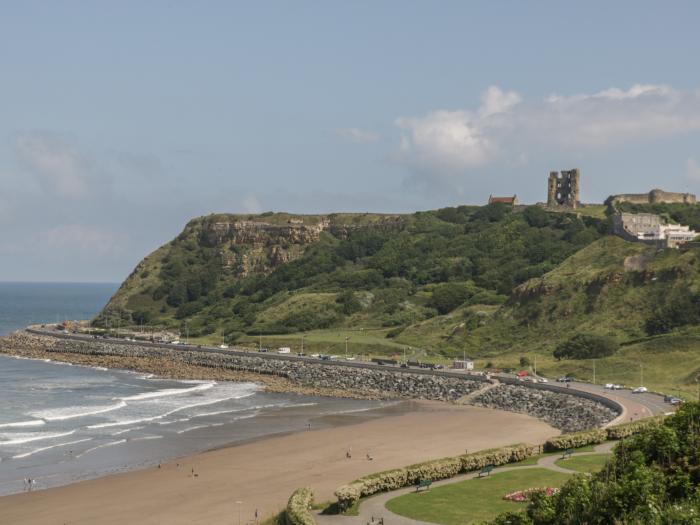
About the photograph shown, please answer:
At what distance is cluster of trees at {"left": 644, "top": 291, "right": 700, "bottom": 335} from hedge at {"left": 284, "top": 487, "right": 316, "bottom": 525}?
73272mm

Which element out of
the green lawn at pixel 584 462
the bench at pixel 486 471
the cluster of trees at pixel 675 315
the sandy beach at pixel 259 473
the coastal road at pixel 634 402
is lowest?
the sandy beach at pixel 259 473

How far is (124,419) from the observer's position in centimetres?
7469

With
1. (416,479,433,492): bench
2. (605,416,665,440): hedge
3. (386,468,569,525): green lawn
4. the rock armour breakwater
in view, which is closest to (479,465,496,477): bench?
(386,468,569,525): green lawn

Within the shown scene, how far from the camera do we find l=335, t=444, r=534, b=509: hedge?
130 feet

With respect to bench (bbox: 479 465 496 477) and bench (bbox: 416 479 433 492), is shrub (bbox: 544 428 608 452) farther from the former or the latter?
bench (bbox: 416 479 433 492)

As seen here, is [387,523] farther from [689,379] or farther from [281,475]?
[689,379]

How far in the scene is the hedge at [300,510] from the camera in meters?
36.1

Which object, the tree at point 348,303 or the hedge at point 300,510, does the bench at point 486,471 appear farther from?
the tree at point 348,303

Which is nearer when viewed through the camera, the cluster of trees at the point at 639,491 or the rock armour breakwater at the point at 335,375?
the cluster of trees at the point at 639,491

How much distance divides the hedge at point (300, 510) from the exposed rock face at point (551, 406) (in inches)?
1246

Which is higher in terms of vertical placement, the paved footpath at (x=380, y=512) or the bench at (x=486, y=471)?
the bench at (x=486, y=471)

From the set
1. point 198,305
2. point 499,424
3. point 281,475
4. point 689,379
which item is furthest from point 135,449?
point 198,305

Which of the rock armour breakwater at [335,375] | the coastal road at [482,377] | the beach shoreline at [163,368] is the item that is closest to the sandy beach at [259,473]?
the coastal road at [482,377]

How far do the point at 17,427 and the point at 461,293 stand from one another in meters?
87.8
